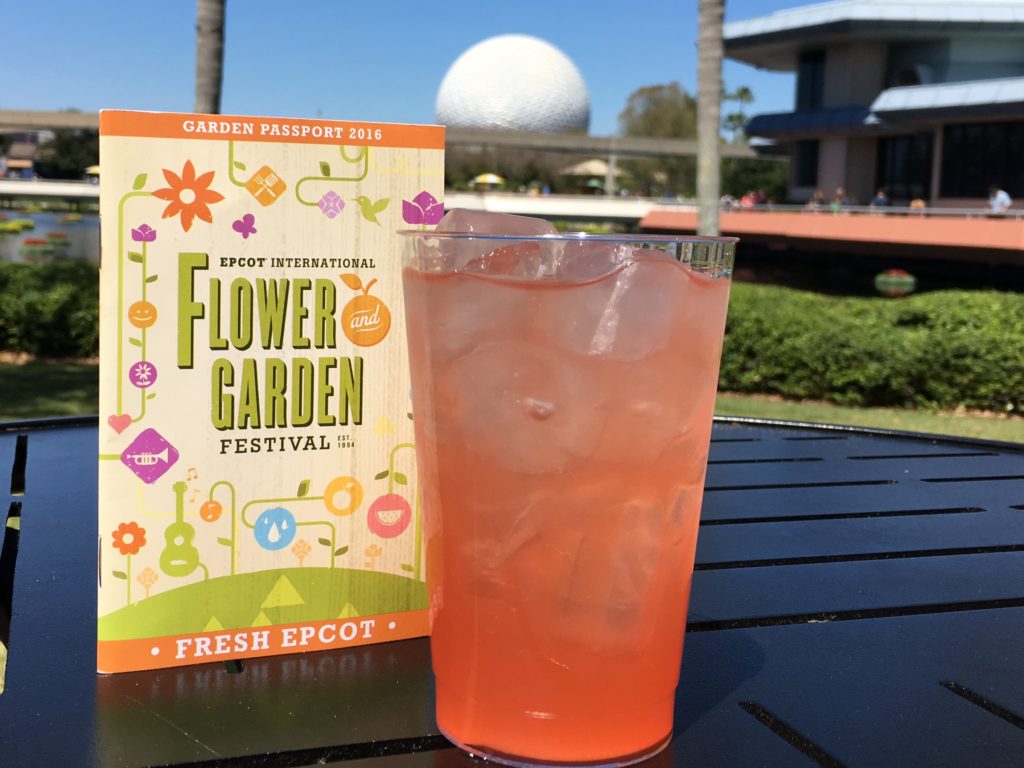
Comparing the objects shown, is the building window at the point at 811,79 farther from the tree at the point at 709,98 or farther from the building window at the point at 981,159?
the tree at the point at 709,98

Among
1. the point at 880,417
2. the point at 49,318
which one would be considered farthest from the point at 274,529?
the point at 49,318

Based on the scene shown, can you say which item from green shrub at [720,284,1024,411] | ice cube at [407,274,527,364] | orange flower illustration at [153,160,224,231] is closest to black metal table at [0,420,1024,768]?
ice cube at [407,274,527,364]

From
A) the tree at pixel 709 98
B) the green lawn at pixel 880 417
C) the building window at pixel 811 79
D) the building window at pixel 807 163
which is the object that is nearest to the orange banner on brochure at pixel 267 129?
the green lawn at pixel 880 417

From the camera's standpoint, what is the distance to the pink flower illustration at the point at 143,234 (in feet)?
3.08

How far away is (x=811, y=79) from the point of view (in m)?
25.6

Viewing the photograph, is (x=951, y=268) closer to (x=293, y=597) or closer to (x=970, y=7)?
(x=970, y=7)

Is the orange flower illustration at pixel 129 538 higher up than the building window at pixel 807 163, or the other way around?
the building window at pixel 807 163

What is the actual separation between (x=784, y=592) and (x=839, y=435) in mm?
1307

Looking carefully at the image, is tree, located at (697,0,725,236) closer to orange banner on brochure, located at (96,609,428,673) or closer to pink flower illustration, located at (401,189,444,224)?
pink flower illustration, located at (401,189,444,224)

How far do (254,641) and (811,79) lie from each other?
88.7 ft

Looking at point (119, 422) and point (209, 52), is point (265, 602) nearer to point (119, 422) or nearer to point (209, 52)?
point (119, 422)

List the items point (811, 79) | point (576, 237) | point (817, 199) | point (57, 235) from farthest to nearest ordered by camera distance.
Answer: point (57, 235) < point (811, 79) < point (817, 199) < point (576, 237)

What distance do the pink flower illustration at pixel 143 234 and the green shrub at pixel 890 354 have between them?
26.2 ft

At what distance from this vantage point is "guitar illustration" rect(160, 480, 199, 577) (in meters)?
0.98
